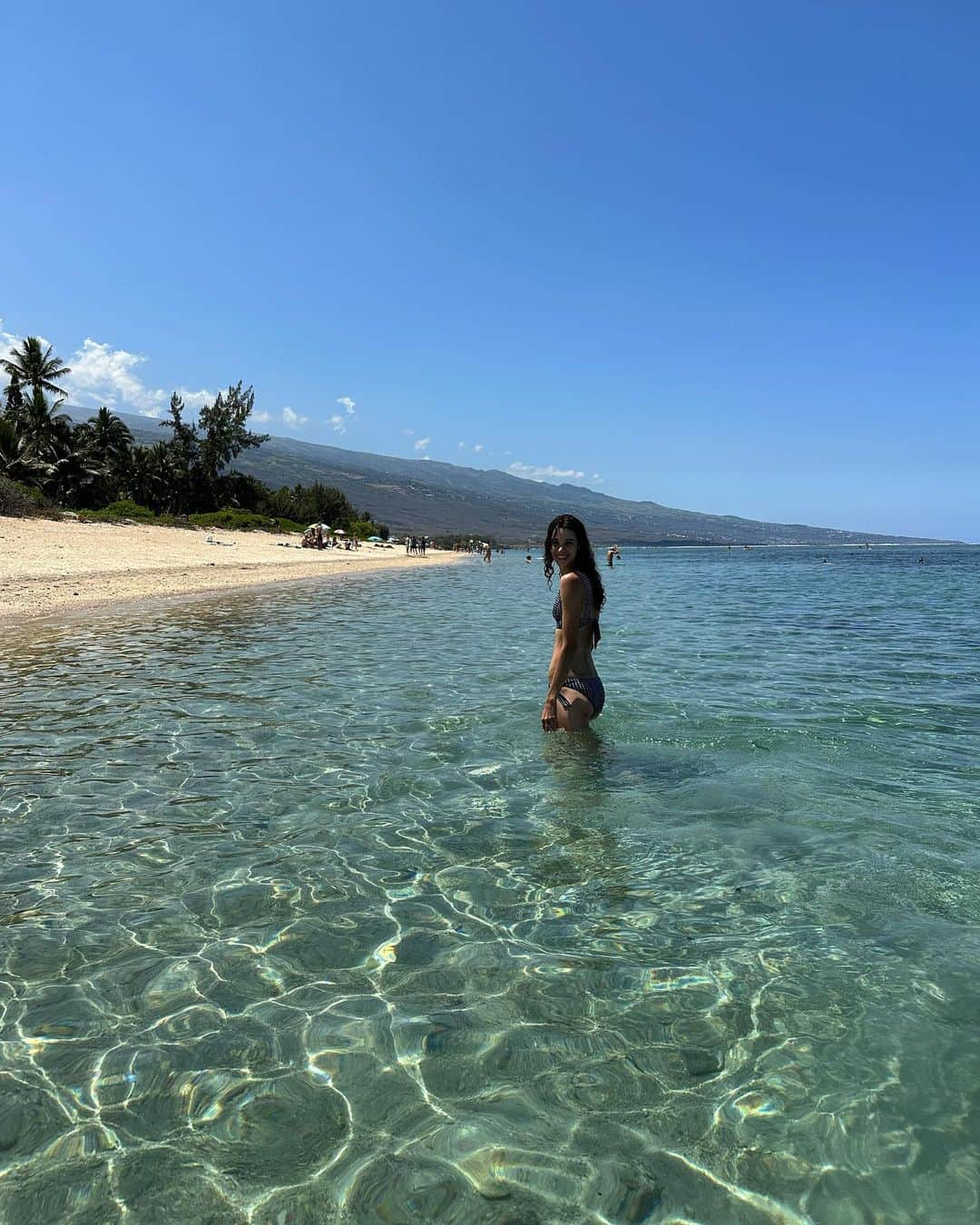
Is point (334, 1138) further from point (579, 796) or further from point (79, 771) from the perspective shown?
point (79, 771)

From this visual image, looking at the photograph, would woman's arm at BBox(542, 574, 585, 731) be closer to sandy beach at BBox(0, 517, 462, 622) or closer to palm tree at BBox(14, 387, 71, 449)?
sandy beach at BBox(0, 517, 462, 622)

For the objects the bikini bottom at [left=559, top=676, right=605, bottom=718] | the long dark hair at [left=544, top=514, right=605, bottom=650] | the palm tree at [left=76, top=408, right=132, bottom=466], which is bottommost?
the bikini bottom at [left=559, top=676, right=605, bottom=718]

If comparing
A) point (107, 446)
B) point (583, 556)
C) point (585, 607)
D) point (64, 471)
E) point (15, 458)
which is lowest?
point (585, 607)

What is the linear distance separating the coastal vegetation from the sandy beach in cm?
510

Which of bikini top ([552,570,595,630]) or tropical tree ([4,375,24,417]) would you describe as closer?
bikini top ([552,570,595,630])

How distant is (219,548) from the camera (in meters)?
48.5

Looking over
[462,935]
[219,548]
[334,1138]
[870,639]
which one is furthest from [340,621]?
[219,548]

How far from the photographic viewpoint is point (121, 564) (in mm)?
33875

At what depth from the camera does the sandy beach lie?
77.6 feet

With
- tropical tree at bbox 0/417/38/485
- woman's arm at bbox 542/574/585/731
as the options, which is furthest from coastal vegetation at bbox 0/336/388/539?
woman's arm at bbox 542/574/585/731

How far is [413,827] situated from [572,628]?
2.48 m

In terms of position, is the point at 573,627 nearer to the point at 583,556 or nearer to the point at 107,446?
the point at 583,556

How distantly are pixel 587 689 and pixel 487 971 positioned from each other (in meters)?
4.02

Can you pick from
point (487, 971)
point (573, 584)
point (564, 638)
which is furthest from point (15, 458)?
point (487, 971)
